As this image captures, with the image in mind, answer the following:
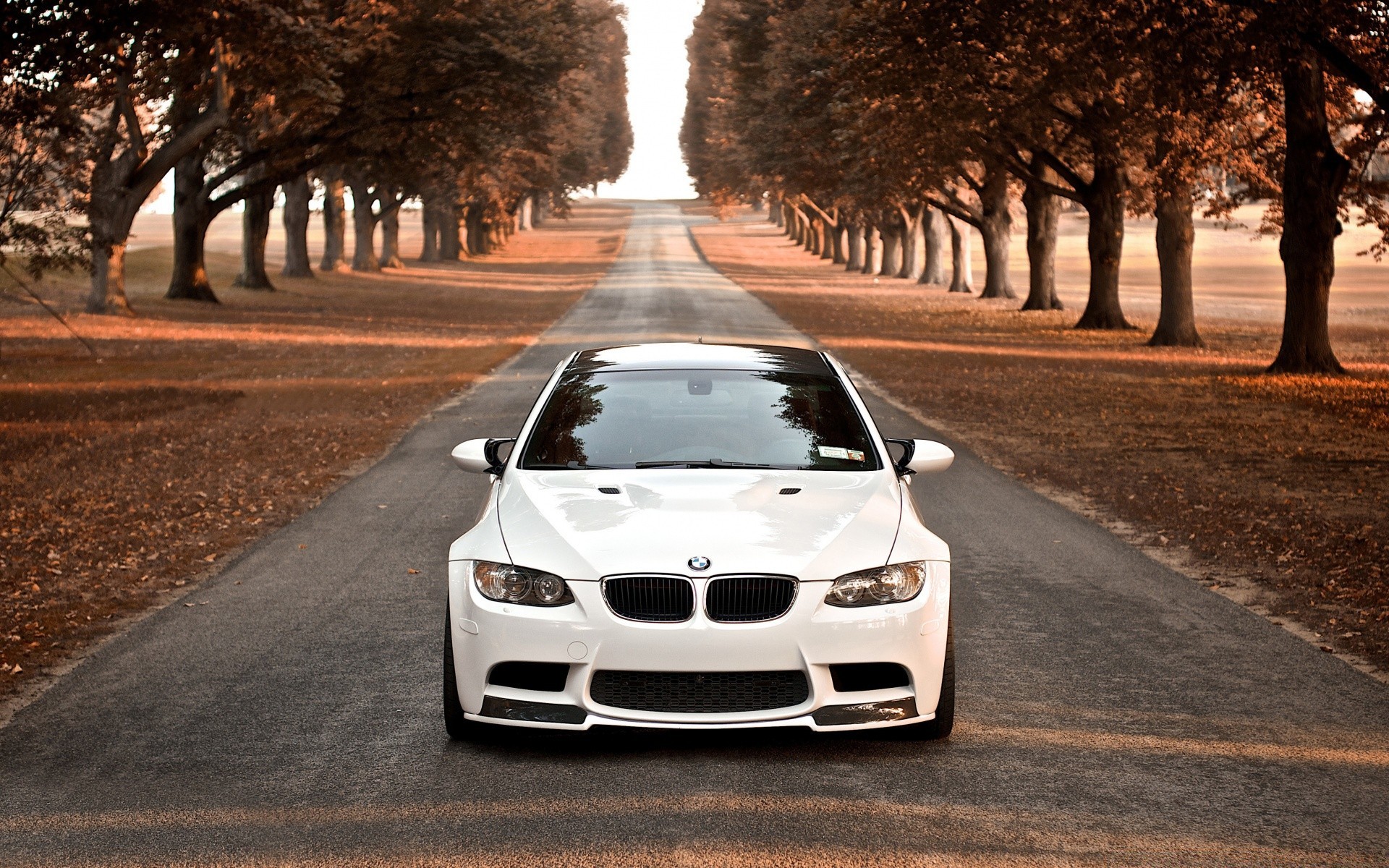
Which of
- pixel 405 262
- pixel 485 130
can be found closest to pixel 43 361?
pixel 485 130

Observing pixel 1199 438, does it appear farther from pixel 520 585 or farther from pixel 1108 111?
pixel 1108 111

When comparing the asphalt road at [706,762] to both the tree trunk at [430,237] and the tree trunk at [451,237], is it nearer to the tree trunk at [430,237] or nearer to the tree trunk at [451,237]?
the tree trunk at [430,237]

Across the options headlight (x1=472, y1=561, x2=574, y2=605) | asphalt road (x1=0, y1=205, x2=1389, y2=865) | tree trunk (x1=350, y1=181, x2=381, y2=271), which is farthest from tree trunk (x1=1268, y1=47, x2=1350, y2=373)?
tree trunk (x1=350, y1=181, x2=381, y2=271)

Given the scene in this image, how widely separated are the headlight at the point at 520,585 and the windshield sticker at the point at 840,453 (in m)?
1.59

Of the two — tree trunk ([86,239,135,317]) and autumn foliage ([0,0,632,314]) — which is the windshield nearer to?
autumn foliage ([0,0,632,314])

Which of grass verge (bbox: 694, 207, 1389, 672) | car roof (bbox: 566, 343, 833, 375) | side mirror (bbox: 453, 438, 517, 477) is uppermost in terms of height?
car roof (bbox: 566, 343, 833, 375)

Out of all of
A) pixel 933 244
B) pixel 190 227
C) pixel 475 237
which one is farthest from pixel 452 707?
pixel 475 237

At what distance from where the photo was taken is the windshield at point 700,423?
6.41 meters

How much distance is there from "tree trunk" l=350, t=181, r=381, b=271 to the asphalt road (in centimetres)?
5616

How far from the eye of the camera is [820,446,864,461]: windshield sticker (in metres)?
6.45

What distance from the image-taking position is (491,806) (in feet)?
16.2

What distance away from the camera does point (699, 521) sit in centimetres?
552

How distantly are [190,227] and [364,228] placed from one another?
22.9 meters

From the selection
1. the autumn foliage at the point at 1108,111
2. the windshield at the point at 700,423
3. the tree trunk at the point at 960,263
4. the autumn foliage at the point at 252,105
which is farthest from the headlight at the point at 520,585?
the tree trunk at the point at 960,263
